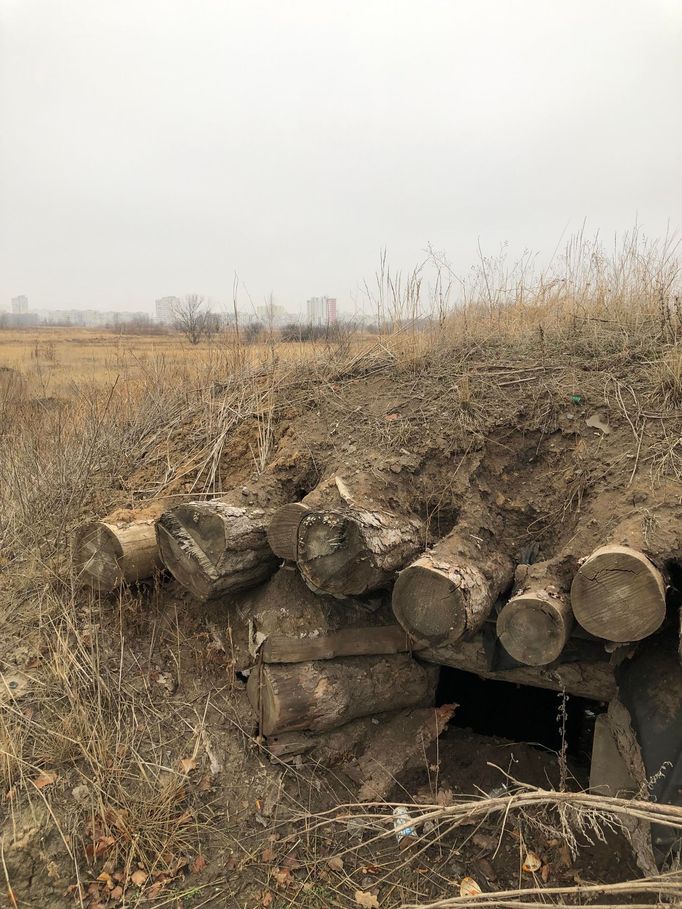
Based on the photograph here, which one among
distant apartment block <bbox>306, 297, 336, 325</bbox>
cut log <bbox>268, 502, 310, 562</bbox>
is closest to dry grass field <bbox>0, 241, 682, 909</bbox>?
cut log <bbox>268, 502, 310, 562</bbox>

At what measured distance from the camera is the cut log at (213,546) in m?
2.82

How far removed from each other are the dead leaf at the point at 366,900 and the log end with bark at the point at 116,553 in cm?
186

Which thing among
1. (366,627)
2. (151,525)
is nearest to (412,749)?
(366,627)

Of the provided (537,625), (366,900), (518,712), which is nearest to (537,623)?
(537,625)

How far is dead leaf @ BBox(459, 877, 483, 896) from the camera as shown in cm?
240

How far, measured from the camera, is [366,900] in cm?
234

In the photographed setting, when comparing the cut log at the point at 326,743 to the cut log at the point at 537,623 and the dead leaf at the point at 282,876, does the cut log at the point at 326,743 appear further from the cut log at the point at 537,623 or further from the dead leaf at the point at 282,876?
the cut log at the point at 537,623

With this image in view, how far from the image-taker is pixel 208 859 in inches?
95.7

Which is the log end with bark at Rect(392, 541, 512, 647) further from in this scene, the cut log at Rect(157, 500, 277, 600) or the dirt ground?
the cut log at Rect(157, 500, 277, 600)

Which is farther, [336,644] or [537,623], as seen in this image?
[336,644]

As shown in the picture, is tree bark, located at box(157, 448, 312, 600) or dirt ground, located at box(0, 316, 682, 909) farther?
tree bark, located at box(157, 448, 312, 600)

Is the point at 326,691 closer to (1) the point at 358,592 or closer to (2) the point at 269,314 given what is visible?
(1) the point at 358,592

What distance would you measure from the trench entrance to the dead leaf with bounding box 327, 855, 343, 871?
3.67 feet

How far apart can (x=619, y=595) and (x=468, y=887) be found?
144 cm
